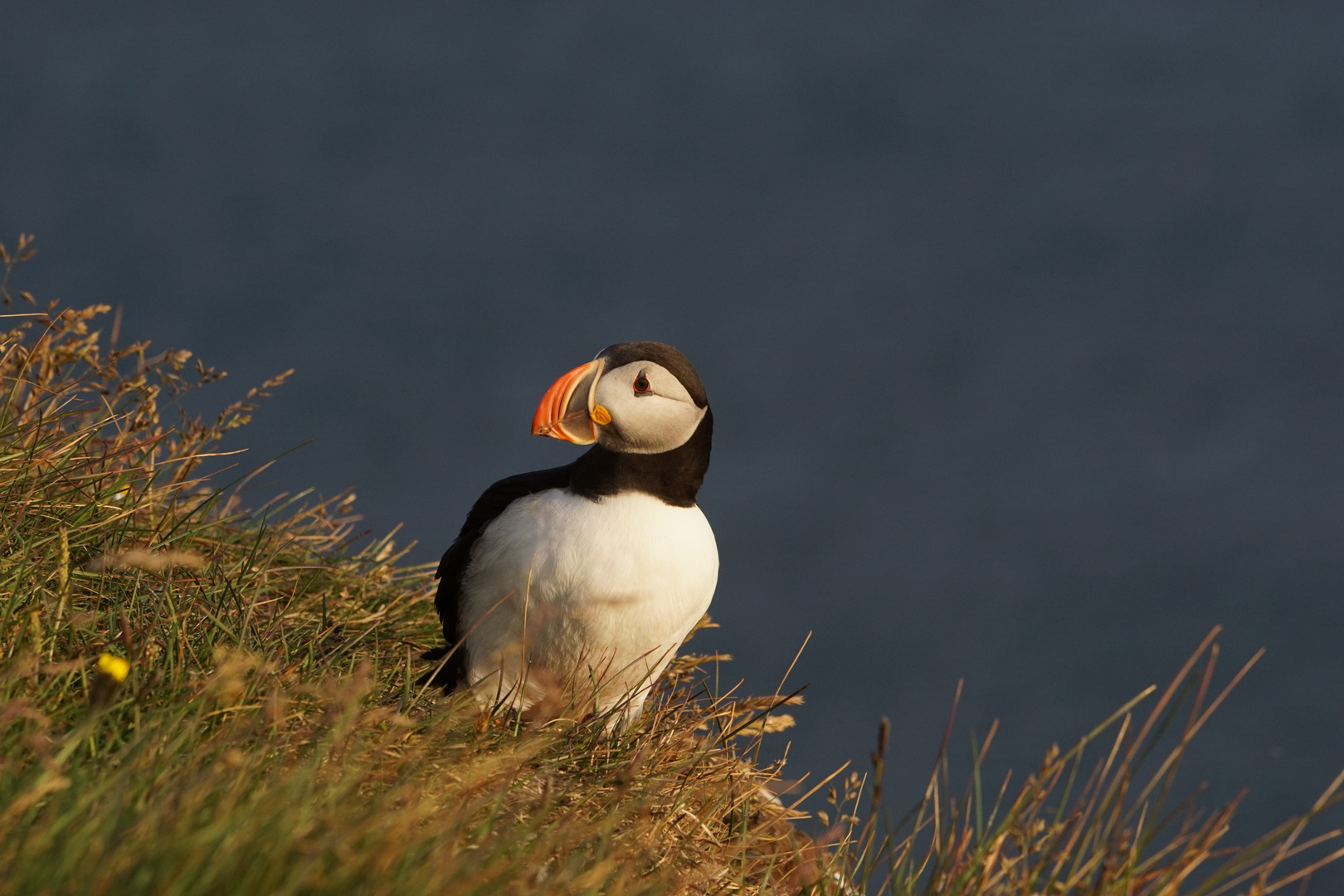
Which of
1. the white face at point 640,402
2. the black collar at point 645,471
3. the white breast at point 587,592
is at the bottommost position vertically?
the white breast at point 587,592

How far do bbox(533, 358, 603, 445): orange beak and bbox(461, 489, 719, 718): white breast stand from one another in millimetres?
318

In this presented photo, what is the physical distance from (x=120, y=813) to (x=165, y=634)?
146cm

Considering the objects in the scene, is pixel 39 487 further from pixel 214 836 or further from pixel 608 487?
pixel 214 836

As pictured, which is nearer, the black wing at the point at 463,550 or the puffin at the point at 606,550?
the puffin at the point at 606,550

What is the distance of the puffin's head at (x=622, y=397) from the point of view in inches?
176

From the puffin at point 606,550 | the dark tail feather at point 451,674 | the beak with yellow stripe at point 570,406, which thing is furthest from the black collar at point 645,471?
the dark tail feather at point 451,674

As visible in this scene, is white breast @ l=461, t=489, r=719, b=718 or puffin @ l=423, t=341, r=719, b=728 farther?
white breast @ l=461, t=489, r=719, b=718

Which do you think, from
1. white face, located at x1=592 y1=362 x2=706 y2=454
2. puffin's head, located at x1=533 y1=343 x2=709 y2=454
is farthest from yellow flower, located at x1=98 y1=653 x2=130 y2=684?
white face, located at x1=592 y1=362 x2=706 y2=454

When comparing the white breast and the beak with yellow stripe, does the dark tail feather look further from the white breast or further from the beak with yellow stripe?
the beak with yellow stripe

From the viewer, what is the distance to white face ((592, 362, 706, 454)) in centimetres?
446

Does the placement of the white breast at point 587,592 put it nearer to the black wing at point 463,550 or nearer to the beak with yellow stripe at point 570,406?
the black wing at point 463,550

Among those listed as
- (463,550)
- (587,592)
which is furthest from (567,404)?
(463,550)

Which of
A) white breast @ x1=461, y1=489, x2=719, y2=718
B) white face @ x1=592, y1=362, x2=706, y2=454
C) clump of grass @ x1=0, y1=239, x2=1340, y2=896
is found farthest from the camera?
white breast @ x1=461, y1=489, x2=719, y2=718

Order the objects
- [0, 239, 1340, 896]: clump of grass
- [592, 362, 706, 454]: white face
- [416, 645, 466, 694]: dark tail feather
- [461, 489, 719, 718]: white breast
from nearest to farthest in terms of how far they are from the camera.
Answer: [0, 239, 1340, 896]: clump of grass
[592, 362, 706, 454]: white face
[461, 489, 719, 718]: white breast
[416, 645, 466, 694]: dark tail feather
